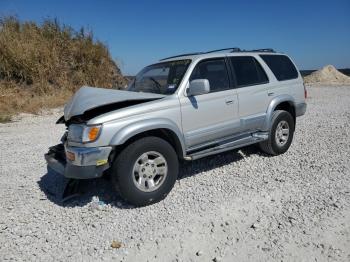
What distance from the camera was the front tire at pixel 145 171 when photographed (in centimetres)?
405

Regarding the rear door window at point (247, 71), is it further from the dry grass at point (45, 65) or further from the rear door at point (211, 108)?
the dry grass at point (45, 65)

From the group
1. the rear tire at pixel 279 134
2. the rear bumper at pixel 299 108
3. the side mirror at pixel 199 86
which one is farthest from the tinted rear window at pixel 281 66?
the side mirror at pixel 199 86

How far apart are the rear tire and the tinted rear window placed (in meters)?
0.69

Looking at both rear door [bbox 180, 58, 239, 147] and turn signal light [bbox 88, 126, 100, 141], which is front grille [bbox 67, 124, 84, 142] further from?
rear door [bbox 180, 58, 239, 147]

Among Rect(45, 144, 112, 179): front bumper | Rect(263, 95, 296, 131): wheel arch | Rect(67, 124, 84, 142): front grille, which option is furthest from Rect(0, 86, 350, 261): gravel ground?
Rect(67, 124, 84, 142): front grille

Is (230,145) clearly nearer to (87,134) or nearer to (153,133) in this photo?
(153,133)

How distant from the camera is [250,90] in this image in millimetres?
5430

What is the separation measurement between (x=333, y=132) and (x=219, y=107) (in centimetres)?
399

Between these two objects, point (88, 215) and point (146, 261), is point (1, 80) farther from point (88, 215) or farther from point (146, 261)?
point (146, 261)

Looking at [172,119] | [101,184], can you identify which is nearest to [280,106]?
[172,119]

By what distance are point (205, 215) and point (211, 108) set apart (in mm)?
1593

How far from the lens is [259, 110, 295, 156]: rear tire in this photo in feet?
19.4

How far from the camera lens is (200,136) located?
478 cm

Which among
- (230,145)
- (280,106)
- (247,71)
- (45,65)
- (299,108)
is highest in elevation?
(45,65)
